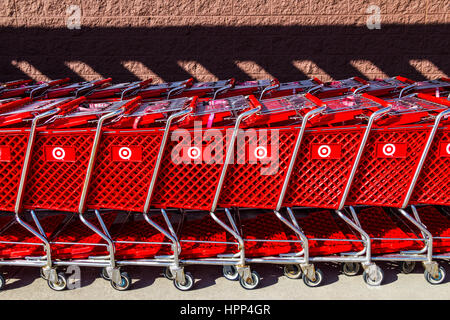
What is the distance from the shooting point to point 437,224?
3.75 m

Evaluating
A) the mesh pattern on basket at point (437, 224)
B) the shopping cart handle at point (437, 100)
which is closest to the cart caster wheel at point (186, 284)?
the mesh pattern on basket at point (437, 224)

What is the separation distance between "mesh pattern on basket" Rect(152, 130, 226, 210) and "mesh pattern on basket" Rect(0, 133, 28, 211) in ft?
3.21

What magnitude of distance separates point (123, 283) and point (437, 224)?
258 cm

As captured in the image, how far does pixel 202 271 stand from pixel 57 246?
1153 millimetres

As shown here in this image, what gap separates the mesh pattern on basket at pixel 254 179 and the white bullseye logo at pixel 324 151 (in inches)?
7.7

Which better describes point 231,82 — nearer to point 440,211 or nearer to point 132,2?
point 132,2

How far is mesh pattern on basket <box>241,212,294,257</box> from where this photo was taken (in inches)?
134

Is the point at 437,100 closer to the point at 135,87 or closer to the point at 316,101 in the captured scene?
the point at 316,101

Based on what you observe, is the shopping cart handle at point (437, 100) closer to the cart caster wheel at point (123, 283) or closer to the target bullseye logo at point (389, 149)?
the target bullseye logo at point (389, 149)

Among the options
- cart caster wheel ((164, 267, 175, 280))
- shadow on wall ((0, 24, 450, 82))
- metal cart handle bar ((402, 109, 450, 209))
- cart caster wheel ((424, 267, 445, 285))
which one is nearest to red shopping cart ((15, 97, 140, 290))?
cart caster wheel ((164, 267, 175, 280))

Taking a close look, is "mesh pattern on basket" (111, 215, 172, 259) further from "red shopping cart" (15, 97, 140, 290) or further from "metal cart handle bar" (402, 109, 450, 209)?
"metal cart handle bar" (402, 109, 450, 209)

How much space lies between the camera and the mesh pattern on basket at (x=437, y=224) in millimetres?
3430

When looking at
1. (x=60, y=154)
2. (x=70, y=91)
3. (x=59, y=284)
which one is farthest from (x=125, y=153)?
(x=70, y=91)

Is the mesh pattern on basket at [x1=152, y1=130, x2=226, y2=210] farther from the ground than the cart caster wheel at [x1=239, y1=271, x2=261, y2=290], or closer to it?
farther from the ground
